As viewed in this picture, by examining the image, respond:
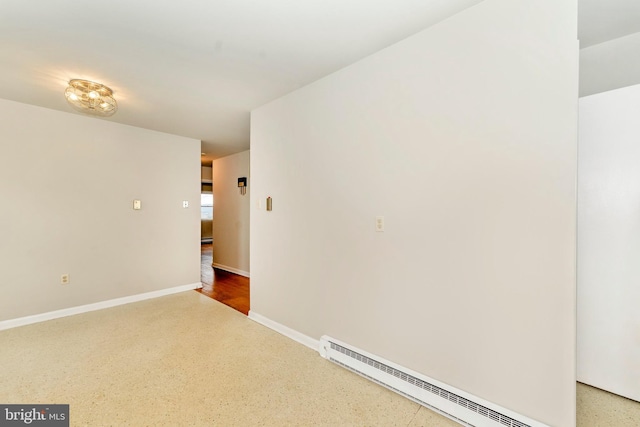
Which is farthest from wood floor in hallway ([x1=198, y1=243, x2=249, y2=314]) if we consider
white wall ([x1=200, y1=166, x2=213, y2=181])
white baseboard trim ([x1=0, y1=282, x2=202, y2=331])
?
white wall ([x1=200, y1=166, x2=213, y2=181])

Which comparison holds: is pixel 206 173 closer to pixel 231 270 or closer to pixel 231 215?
pixel 231 215

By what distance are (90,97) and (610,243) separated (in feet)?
14.6

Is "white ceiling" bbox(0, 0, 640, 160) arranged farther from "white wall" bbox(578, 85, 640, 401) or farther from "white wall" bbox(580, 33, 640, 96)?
"white wall" bbox(578, 85, 640, 401)

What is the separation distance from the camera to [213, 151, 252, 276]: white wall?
5262 mm

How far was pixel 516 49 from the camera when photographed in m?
1.46

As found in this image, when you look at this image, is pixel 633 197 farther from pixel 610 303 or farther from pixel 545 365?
pixel 545 365

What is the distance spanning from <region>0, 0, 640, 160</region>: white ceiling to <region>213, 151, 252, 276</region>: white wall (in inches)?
107

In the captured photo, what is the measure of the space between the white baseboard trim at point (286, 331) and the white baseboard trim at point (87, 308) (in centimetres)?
178

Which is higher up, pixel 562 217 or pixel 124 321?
pixel 562 217

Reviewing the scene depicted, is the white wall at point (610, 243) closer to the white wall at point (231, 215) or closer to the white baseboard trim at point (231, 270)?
the white wall at point (231, 215)

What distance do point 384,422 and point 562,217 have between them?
5.07 feet

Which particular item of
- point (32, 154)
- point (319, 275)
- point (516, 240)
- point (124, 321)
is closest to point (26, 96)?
point (32, 154)

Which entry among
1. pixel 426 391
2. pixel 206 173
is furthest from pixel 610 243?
pixel 206 173

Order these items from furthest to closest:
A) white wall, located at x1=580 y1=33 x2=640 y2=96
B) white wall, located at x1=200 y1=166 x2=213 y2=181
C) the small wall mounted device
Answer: white wall, located at x1=200 y1=166 x2=213 y2=181
the small wall mounted device
white wall, located at x1=580 y1=33 x2=640 y2=96
